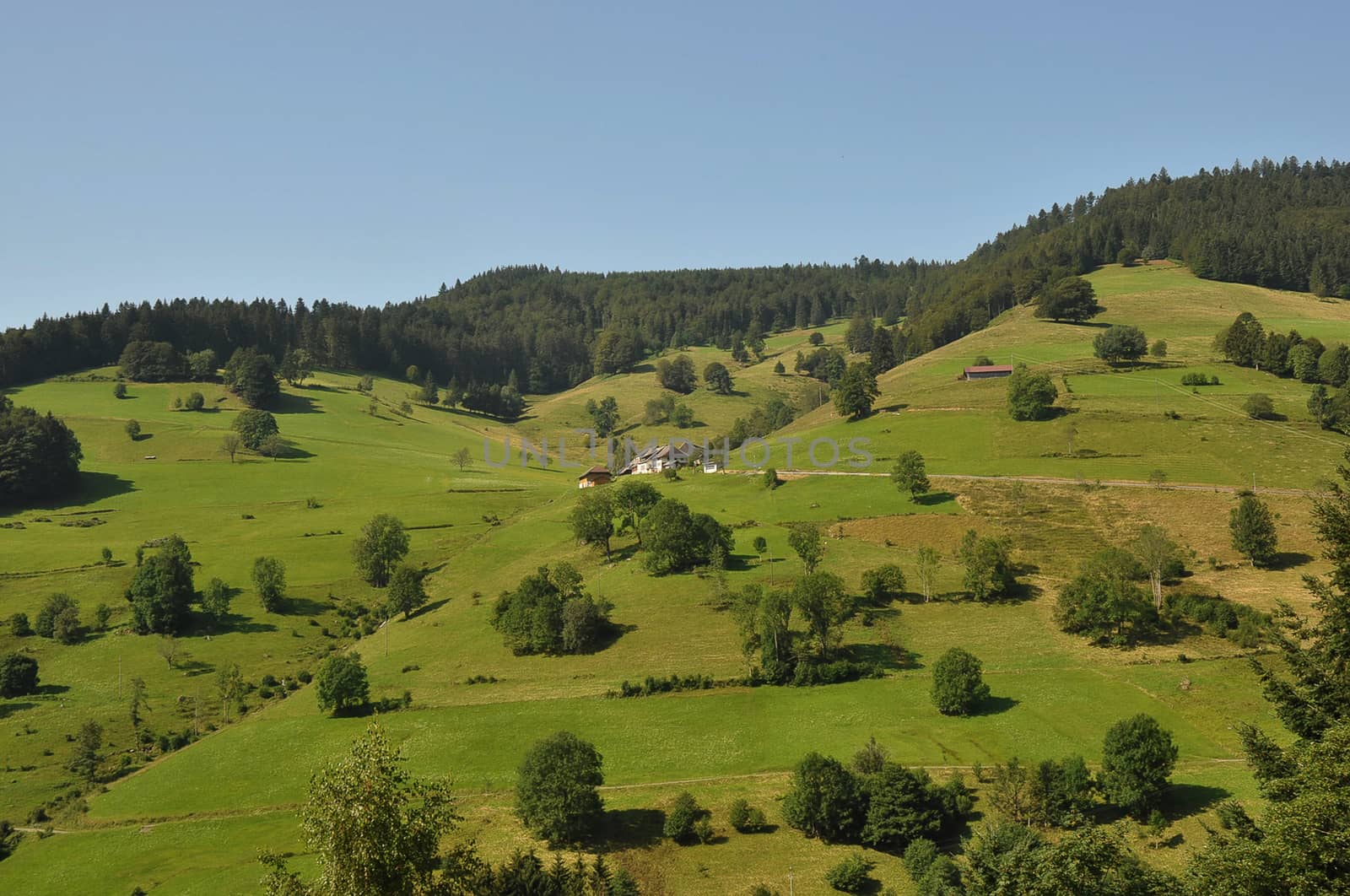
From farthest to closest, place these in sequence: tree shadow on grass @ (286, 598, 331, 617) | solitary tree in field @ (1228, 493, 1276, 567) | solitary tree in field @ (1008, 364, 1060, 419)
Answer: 1. solitary tree in field @ (1008, 364, 1060, 419)
2. tree shadow on grass @ (286, 598, 331, 617)
3. solitary tree in field @ (1228, 493, 1276, 567)

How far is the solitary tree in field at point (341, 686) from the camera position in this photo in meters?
74.1

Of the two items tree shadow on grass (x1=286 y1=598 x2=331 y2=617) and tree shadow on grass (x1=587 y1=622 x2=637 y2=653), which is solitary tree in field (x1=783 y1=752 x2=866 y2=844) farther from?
tree shadow on grass (x1=286 y1=598 x2=331 y2=617)

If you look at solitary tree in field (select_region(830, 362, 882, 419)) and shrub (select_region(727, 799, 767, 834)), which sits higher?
solitary tree in field (select_region(830, 362, 882, 419))

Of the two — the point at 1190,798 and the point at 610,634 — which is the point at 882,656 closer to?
the point at 610,634

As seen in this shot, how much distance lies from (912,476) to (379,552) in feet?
218

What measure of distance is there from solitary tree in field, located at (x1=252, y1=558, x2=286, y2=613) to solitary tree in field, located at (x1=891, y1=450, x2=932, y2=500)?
246 ft

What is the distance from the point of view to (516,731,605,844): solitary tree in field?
52375 millimetres

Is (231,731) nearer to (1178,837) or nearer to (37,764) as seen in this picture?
(37,764)

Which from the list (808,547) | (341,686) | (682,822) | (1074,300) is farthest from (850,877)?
(1074,300)

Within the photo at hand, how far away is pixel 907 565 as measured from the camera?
94.0 m

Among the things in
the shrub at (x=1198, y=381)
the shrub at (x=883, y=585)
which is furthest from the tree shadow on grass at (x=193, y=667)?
the shrub at (x=1198, y=381)

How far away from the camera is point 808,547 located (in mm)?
93062

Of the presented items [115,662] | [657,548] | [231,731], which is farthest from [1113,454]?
[115,662]

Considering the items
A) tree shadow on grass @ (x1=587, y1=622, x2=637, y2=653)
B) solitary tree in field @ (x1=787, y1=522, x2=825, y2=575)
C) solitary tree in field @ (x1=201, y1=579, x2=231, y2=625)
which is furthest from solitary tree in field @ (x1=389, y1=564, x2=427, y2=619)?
solitary tree in field @ (x1=787, y1=522, x2=825, y2=575)
